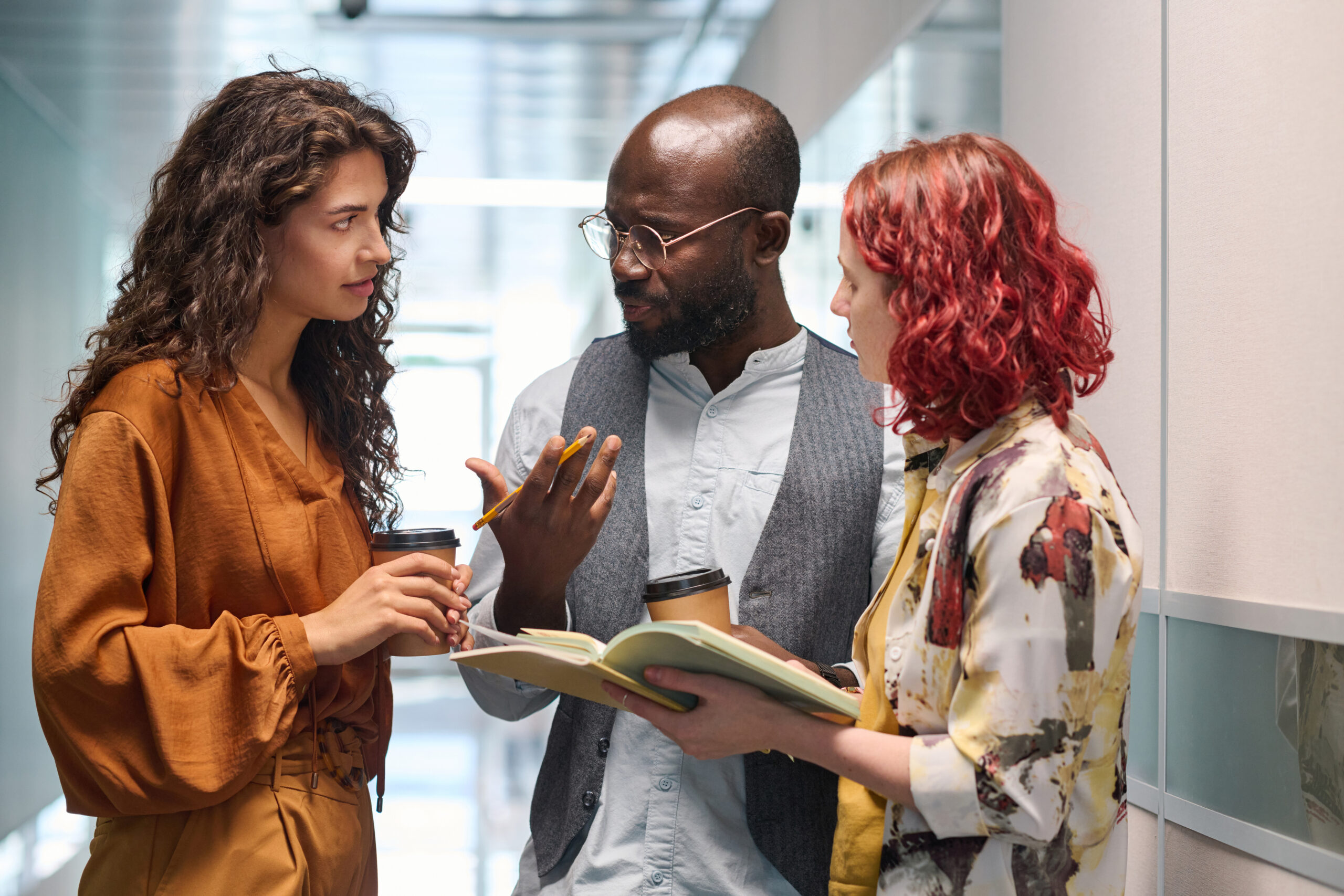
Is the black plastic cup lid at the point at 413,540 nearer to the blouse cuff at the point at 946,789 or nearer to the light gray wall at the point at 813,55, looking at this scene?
the blouse cuff at the point at 946,789

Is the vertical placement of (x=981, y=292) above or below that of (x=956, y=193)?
below

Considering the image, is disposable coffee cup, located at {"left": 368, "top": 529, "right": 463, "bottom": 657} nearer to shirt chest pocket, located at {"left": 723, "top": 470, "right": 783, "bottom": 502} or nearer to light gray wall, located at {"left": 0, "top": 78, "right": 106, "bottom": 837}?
shirt chest pocket, located at {"left": 723, "top": 470, "right": 783, "bottom": 502}

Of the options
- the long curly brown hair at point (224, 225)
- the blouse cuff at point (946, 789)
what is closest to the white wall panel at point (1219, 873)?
the blouse cuff at point (946, 789)

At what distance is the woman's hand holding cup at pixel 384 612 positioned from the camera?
47.6 inches

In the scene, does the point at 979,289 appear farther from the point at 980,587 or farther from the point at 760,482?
the point at 760,482

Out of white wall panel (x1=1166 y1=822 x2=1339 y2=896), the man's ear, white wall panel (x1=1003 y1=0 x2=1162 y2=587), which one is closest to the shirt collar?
the man's ear

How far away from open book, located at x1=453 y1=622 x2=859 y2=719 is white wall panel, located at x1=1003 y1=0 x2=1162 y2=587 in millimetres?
713

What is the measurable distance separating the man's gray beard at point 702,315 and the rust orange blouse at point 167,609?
59 cm

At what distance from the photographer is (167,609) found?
3.90 ft

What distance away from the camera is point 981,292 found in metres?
1.02

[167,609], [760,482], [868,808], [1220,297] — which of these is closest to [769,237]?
→ [760,482]

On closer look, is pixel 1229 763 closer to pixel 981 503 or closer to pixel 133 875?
pixel 981 503

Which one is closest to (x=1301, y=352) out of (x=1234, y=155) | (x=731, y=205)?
(x=1234, y=155)

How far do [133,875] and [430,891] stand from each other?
2226mm
